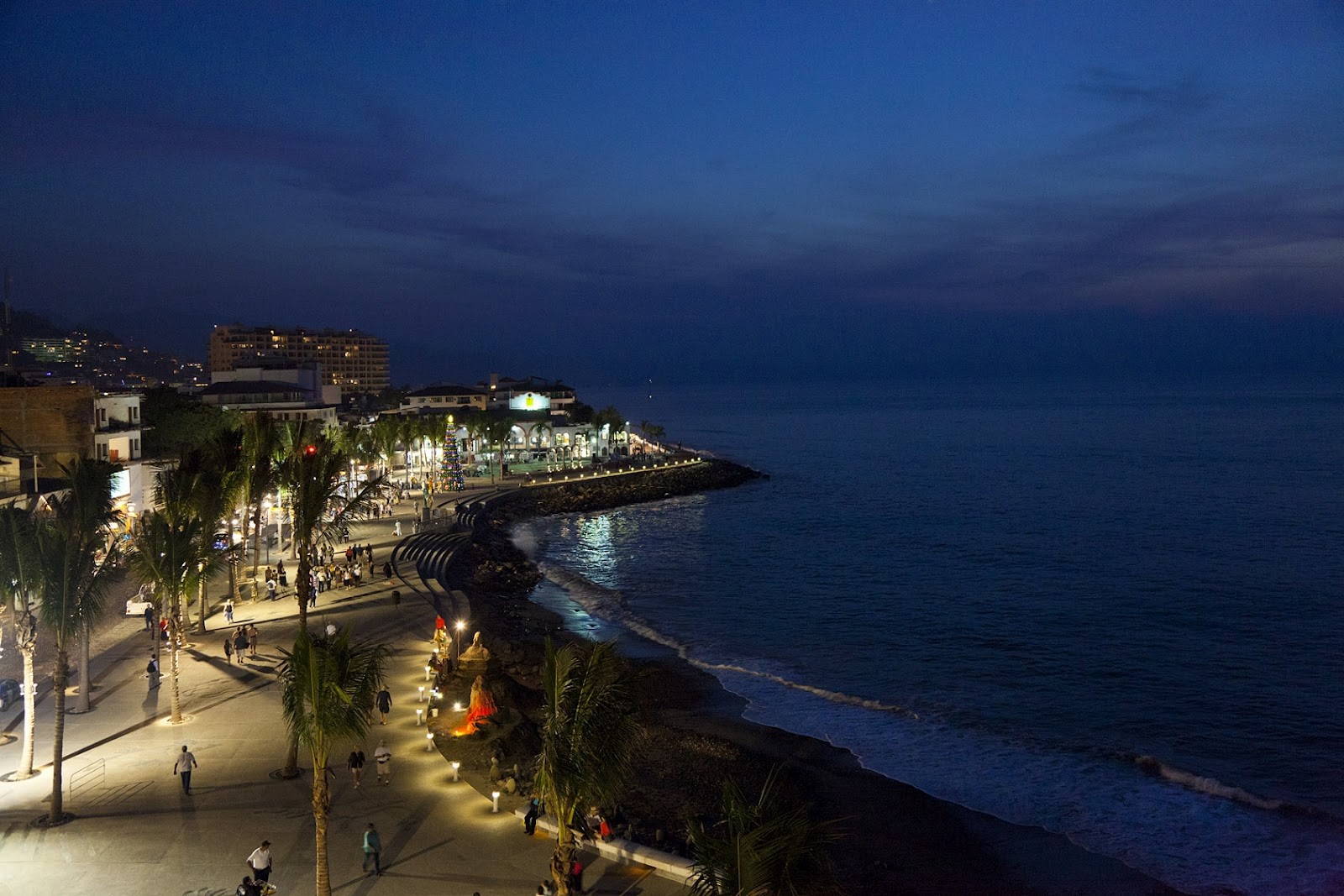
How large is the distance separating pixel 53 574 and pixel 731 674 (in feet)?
59.0

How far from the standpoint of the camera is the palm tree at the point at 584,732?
36.1ft

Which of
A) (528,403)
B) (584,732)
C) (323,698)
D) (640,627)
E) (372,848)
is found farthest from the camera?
(528,403)

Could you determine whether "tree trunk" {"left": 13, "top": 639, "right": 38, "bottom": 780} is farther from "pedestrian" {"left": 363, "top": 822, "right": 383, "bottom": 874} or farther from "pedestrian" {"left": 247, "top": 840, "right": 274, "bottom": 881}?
"pedestrian" {"left": 363, "top": 822, "right": 383, "bottom": 874}

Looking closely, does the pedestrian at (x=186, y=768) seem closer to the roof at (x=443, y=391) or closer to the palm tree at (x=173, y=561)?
the palm tree at (x=173, y=561)

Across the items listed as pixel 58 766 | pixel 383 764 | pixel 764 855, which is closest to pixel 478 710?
pixel 383 764

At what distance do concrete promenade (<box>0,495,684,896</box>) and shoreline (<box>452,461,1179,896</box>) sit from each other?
298 cm

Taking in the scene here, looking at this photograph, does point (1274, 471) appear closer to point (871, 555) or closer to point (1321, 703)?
point (871, 555)

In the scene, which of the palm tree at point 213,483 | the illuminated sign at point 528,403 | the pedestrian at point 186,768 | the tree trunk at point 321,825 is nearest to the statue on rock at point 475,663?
the palm tree at point 213,483

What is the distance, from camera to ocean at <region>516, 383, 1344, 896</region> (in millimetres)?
19031

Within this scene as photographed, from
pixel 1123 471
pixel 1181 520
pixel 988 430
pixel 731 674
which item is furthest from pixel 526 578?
pixel 988 430

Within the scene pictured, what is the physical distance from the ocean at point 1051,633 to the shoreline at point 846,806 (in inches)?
27.7

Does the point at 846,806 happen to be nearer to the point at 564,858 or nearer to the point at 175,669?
the point at 564,858

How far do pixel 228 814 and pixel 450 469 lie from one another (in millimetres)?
52002

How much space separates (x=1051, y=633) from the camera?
32.4 metres
